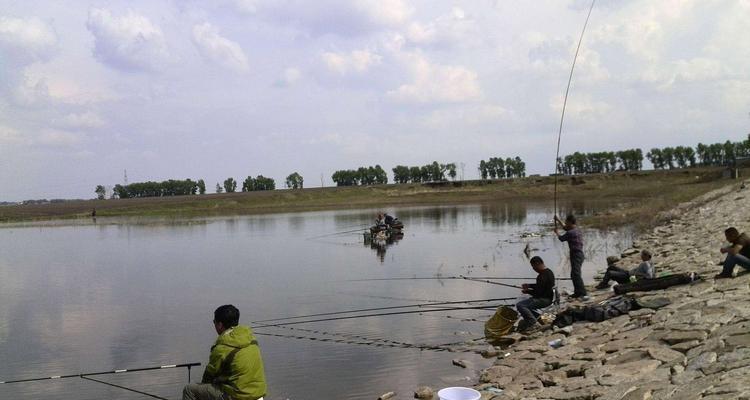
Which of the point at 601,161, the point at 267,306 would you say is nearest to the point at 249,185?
the point at 601,161

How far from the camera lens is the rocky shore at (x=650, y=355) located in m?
6.95

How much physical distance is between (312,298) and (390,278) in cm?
412

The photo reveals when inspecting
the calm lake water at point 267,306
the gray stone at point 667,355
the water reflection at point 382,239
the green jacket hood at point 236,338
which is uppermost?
the green jacket hood at point 236,338

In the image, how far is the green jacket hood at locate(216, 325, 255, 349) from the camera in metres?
6.73

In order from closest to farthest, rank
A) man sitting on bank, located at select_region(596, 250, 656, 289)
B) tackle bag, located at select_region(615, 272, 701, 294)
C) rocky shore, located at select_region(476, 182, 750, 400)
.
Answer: rocky shore, located at select_region(476, 182, 750, 400)
tackle bag, located at select_region(615, 272, 701, 294)
man sitting on bank, located at select_region(596, 250, 656, 289)

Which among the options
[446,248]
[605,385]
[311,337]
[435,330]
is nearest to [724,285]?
[605,385]

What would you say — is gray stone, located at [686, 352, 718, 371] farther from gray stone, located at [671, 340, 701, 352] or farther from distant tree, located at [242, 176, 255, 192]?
→ distant tree, located at [242, 176, 255, 192]

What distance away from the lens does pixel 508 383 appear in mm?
9500

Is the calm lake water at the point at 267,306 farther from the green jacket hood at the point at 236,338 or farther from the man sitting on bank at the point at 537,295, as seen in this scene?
the green jacket hood at the point at 236,338

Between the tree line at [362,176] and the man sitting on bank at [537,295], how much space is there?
162m

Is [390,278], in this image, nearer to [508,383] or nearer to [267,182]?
[508,383]

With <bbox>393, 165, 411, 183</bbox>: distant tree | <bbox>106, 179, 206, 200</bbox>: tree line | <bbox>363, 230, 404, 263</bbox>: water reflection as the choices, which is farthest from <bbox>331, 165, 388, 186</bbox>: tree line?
<bbox>363, 230, 404, 263</bbox>: water reflection

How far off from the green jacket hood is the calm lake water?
3.94 meters

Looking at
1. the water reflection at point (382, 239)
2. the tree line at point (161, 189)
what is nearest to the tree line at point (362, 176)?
the tree line at point (161, 189)
